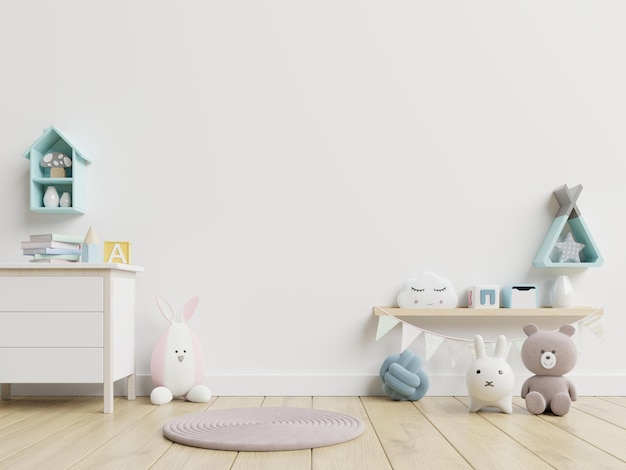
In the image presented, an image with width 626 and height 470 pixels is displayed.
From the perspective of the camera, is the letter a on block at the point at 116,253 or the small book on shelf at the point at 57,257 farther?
the letter a on block at the point at 116,253

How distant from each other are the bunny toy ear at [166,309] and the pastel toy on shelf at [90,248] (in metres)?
0.30

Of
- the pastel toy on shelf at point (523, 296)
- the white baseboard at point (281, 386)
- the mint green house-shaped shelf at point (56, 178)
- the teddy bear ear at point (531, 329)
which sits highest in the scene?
the mint green house-shaped shelf at point (56, 178)

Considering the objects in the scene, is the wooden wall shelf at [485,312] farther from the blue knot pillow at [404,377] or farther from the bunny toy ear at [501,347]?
the bunny toy ear at [501,347]

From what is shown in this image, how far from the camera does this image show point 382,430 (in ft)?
7.20

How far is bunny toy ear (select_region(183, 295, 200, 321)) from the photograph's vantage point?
115 inches

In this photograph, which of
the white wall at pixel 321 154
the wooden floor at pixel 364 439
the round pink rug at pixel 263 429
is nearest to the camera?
the wooden floor at pixel 364 439

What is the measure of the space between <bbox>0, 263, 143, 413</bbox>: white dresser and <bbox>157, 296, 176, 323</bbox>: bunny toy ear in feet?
0.98

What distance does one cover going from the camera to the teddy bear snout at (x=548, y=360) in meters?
2.57

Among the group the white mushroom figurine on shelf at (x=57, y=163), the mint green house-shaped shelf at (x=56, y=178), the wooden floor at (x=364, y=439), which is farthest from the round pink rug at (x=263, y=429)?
the white mushroom figurine on shelf at (x=57, y=163)

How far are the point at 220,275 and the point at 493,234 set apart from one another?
118 centimetres

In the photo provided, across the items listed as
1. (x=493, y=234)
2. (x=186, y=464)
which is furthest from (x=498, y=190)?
(x=186, y=464)

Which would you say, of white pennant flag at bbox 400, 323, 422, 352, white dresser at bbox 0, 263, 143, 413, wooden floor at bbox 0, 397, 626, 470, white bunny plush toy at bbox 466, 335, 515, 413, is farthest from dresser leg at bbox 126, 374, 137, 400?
white bunny plush toy at bbox 466, 335, 515, 413

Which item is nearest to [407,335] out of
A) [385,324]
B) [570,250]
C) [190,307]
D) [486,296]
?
[385,324]

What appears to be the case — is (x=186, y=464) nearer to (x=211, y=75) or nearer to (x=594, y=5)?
Result: (x=211, y=75)
